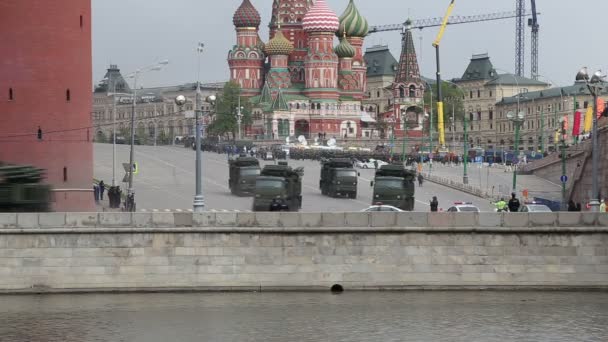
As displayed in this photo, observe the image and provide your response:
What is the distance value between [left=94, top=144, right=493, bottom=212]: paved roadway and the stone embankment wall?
20.8m

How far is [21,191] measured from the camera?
141 feet

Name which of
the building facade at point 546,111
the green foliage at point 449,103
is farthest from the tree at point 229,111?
the building facade at point 546,111

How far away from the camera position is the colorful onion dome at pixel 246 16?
168000 millimetres

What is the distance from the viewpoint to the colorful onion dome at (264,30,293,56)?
553 feet

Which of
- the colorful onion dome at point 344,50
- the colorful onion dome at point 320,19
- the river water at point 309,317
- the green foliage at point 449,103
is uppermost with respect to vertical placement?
the colorful onion dome at point 320,19

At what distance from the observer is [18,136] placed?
57.1 meters

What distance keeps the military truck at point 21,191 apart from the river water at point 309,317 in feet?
13.8

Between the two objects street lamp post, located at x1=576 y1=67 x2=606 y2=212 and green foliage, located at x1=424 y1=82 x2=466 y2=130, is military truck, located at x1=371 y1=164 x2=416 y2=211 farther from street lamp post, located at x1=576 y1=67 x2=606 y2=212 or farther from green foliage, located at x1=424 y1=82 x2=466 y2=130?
green foliage, located at x1=424 y1=82 x2=466 y2=130

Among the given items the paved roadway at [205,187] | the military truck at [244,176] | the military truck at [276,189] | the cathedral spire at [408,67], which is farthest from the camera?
the cathedral spire at [408,67]

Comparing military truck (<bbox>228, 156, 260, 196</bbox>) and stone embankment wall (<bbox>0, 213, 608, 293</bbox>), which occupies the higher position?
military truck (<bbox>228, 156, 260, 196</bbox>)

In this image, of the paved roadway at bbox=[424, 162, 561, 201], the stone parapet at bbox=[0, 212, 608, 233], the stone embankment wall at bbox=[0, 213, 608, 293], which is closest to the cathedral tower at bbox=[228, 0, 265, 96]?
the paved roadway at bbox=[424, 162, 561, 201]

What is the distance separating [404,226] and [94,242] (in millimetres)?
9516

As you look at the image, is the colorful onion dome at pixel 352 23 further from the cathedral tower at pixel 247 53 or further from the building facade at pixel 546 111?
the building facade at pixel 546 111

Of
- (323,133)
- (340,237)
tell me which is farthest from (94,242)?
(323,133)
